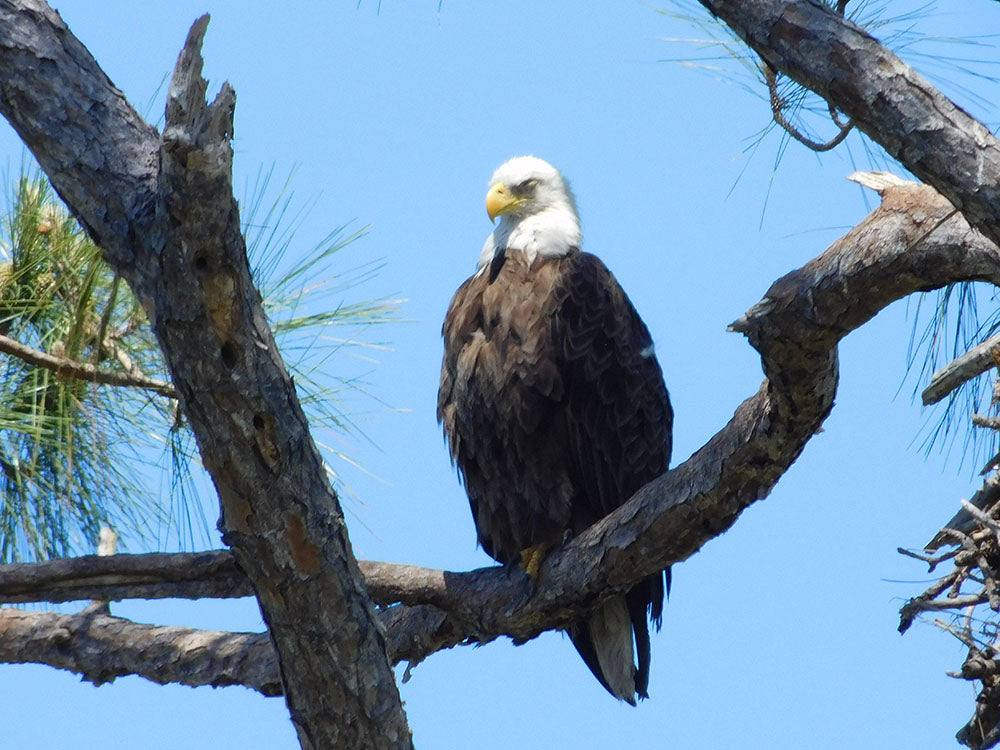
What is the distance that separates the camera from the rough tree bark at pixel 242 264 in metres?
2.06

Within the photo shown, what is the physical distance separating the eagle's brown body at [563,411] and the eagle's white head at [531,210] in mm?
304

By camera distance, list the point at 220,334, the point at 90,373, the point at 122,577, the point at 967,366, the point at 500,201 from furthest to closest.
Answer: the point at 500,201, the point at 90,373, the point at 122,577, the point at 220,334, the point at 967,366

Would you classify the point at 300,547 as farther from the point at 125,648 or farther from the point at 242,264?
the point at 125,648

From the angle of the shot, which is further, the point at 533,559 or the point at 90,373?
the point at 90,373

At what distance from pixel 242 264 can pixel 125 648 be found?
4.74ft

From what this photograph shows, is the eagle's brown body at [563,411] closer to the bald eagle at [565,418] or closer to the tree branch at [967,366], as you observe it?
the bald eagle at [565,418]

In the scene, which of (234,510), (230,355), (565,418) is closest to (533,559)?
(565,418)

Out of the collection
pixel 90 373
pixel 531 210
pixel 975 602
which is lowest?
pixel 975 602

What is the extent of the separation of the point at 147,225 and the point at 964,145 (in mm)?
1357

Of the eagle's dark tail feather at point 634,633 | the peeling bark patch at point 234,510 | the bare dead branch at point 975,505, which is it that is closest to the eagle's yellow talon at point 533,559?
the eagle's dark tail feather at point 634,633

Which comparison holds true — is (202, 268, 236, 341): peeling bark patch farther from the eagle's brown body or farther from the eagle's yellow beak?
the eagle's yellow beak

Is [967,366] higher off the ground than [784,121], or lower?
lower

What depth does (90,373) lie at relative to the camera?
136 inches

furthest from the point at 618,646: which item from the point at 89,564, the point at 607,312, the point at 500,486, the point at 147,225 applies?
the point at 147,225
